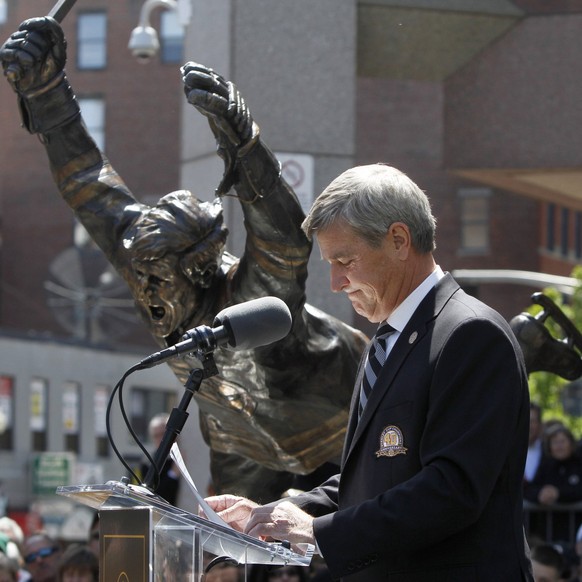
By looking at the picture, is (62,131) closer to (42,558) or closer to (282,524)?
(282,524)

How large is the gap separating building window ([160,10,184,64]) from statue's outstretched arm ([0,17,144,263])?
158 feet

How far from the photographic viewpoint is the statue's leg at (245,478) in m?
6.97

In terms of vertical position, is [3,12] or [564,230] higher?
[3,12]

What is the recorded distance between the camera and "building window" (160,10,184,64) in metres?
54.2

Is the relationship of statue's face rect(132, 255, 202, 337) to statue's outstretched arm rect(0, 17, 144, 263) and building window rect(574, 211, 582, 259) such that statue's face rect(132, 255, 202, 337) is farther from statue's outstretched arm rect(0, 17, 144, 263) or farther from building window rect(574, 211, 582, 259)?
building window rect(574, 211, 582, 259)

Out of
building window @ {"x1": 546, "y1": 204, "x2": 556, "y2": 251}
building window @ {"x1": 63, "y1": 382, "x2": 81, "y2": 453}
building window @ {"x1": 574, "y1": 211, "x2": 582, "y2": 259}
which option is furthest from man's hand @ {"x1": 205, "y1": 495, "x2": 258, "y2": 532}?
building window @ {"x1": 63, "y1": 382, "x2": 81, "y2": 453}

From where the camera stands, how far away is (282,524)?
152 inches

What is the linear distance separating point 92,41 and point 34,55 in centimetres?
5101

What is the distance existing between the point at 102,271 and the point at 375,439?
147ft

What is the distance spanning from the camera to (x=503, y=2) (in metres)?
9.79

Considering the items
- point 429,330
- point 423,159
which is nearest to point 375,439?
point 429,330

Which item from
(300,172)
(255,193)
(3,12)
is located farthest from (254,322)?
(3,12)

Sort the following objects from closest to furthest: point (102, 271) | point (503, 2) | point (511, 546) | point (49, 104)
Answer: point (511, 546), point (49, 104), point (503, 2), point (102, 271)

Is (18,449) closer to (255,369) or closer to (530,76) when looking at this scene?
(530,76)
